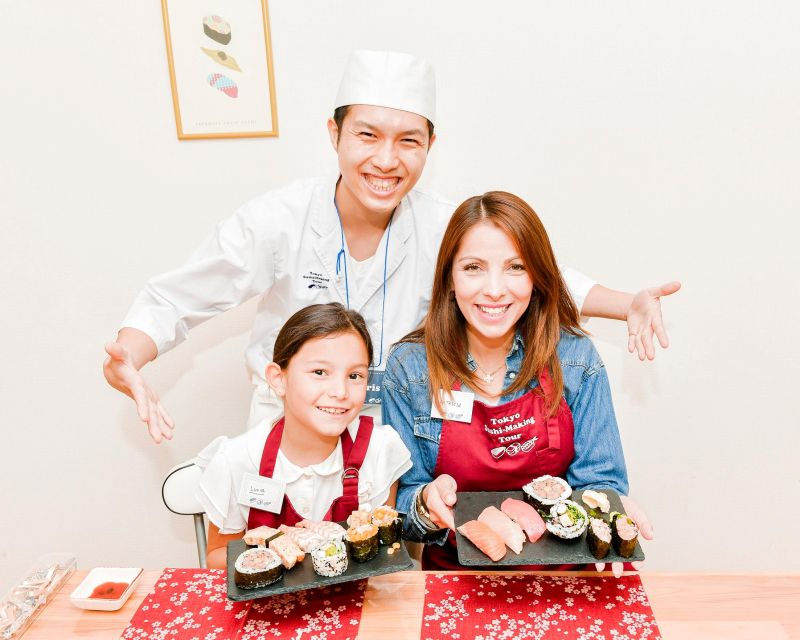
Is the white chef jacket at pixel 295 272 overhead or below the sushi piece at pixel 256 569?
overhead

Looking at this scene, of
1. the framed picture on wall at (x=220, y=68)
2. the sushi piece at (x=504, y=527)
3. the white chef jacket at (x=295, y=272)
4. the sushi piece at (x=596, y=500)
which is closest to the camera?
the sushi piece at (x=504, y=527)

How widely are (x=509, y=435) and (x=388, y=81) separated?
114cm

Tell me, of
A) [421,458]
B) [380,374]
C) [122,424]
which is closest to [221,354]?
[122,424]

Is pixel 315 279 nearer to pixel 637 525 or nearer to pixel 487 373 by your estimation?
pixel 487 373

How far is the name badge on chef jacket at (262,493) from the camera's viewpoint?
172 cm

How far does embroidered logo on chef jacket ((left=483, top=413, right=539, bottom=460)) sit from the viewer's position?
194cm

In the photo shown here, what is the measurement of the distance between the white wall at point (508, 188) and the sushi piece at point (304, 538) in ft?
4.93

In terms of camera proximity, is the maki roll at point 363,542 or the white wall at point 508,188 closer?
the maki roll at point 363,542

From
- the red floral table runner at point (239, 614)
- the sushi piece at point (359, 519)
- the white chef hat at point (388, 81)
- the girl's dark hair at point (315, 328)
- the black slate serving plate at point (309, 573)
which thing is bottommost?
the red floral table runner at point (239, 614)

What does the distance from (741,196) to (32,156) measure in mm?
2883

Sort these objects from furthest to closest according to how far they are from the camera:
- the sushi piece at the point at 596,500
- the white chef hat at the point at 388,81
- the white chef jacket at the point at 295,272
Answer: the white chef jacket at the point at 295,272, the white chef hat at the point at 388,81, the sushi piece at the point at 596,500

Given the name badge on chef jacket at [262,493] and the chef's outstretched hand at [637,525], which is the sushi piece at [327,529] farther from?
the chef's outstretched hand at [637,525]

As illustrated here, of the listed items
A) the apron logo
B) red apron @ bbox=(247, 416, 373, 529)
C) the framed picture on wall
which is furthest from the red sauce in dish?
the framed picture on wall

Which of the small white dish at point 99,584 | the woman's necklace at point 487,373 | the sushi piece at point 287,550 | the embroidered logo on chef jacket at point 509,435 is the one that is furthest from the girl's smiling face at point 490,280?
the small white dish at point 99,584
